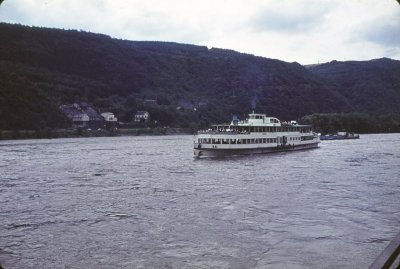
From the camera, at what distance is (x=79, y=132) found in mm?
106000

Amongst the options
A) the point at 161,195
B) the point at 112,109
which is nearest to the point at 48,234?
the point at 161,195

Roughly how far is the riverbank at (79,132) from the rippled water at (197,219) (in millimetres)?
59220

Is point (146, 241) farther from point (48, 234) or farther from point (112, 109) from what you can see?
point (112, 109)

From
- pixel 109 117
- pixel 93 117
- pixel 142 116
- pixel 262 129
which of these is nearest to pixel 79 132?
pixel 93 117

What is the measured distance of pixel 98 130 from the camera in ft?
376

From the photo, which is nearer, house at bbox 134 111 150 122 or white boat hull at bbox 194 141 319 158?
white boat hull at bbox 194 141 319 158

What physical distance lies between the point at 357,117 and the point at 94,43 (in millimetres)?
112321

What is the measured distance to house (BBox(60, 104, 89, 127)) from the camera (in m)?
118

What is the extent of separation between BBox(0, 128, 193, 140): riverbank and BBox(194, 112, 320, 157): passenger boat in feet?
172

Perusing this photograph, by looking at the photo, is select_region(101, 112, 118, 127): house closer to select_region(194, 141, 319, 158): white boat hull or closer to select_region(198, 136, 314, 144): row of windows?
select_region(198, 136, 314, 144): row of windows

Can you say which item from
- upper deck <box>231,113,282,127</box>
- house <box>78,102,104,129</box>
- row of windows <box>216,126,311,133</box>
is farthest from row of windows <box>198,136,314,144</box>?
house <box>78,102,104,129</box>

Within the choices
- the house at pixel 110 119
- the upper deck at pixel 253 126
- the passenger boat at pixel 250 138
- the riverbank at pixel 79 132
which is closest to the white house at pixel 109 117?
the house at pixel 110 119

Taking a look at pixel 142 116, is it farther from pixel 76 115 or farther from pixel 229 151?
pixel 229 151

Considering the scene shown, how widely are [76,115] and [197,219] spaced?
4276 inches
